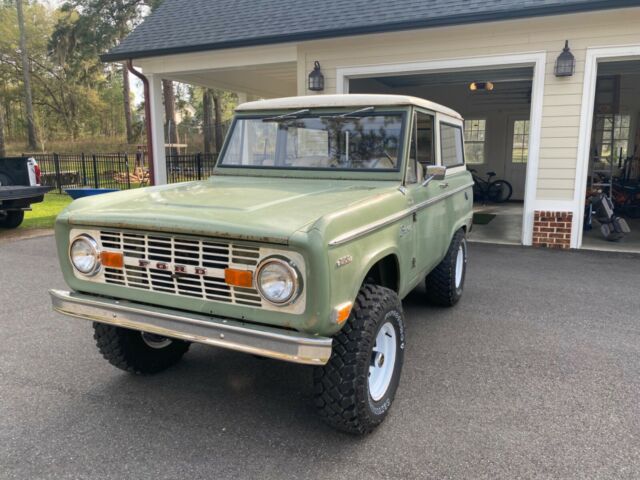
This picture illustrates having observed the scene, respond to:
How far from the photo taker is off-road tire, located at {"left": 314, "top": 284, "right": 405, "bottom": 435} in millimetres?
2533

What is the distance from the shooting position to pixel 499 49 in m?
7.59

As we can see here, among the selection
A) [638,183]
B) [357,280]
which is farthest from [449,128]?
[638,183]

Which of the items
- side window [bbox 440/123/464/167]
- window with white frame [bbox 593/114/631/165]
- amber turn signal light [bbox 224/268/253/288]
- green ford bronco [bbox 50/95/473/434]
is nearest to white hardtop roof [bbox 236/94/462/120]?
green ford bronco [bbox 50/95/473/434]

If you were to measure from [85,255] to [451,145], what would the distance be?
3289 mm

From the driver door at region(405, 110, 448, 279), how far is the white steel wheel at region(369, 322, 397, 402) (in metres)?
0.68

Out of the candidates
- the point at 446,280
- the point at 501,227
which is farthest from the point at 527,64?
the point at 446,280

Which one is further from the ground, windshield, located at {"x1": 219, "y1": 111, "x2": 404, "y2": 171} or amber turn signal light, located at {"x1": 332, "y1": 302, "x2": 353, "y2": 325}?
windshield, located at {"x1": 219, "y1": 111, "x2": 404, "y2": 171}

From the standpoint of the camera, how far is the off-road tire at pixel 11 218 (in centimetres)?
940

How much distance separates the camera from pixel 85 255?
2.81m

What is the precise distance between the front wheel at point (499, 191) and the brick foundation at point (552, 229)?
6.26m

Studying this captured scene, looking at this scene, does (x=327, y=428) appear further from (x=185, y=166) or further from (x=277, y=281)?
(x=185, y=166)

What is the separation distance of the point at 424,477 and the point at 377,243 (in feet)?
4.01

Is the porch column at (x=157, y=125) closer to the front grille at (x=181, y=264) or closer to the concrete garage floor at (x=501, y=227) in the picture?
the concrete garage floor at (x=501, y=227)

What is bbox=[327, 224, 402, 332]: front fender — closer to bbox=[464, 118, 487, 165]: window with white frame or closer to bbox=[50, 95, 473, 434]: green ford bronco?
bbox=[50, 95, 473, 434]: green ford bronco
